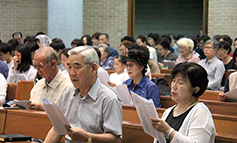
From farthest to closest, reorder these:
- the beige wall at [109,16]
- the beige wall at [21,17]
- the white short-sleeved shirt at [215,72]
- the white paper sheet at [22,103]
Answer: the beige wall at [109,16] < the beige wall at [21,17] < the white short-sleeved shirt at [215,72] < the white paper sheet at [22,103]

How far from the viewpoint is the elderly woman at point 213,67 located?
276 inches

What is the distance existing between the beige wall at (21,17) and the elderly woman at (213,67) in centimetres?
→ 904

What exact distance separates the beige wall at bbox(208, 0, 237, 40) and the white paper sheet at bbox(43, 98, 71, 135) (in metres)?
12.2

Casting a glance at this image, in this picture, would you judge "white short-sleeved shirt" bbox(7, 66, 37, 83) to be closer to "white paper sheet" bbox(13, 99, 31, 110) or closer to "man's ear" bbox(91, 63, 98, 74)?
"white paper sheet" bbox(13, 99, 31, 110)

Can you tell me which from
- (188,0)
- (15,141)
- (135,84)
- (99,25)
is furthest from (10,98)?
(188,0)

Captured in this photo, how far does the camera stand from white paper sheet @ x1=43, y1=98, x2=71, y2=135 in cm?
252

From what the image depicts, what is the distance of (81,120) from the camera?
2.82 metres

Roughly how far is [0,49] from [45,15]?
7.35 m

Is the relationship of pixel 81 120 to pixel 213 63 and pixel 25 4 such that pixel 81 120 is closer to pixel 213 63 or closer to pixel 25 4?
pixel 213 63

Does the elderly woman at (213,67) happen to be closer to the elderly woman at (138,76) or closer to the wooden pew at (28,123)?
the elderly woman at (138,76)

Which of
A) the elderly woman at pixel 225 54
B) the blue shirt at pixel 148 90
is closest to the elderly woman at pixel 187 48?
the elderly woman at pixel 225 54

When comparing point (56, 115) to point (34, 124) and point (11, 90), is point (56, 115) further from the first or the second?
point (11, 90)

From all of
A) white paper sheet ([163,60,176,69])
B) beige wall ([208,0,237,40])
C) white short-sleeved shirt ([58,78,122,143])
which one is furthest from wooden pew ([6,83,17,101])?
beige wall ([208,0,237,40])

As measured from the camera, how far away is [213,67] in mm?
7180
